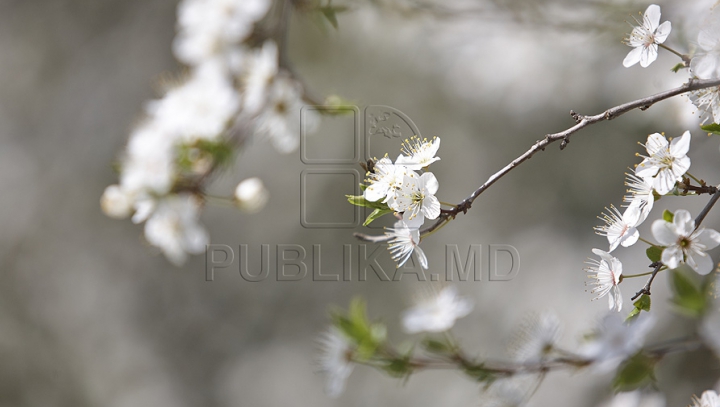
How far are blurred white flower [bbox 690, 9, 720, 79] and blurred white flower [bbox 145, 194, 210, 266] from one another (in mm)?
729

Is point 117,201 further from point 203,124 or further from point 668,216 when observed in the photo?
point 668,216

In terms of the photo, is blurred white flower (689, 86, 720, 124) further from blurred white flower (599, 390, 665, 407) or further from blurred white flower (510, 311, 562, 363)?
blurred white flower (599, 390, 665, 407)

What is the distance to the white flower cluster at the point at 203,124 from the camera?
2.87 ft

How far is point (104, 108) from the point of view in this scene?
183 centimetres

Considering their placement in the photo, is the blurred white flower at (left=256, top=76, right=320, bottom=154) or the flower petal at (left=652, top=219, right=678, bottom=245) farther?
the blurred white flower at (left=256, top=76, right=320, bottom=154)

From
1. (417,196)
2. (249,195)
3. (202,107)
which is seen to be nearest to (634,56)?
(417,196)

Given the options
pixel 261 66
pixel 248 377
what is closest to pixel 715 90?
pixel 261 66

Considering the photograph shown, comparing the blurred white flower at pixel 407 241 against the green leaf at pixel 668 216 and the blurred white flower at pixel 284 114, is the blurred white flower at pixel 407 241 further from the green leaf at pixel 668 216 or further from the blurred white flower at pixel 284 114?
the blurred white flower at pixel 284 114

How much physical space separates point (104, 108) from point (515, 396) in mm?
1619

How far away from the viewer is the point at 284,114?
0.99 metres

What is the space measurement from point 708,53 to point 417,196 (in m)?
0.30

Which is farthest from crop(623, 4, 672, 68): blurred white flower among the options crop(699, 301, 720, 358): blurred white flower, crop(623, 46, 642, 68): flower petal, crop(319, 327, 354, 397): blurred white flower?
crop(319, 327, 354, 397): blurred white flower

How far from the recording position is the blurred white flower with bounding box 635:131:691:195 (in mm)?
468

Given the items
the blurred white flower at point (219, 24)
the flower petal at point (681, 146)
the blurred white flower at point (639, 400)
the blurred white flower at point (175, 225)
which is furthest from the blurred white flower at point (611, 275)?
the blurred white flower at point (219, 24)
